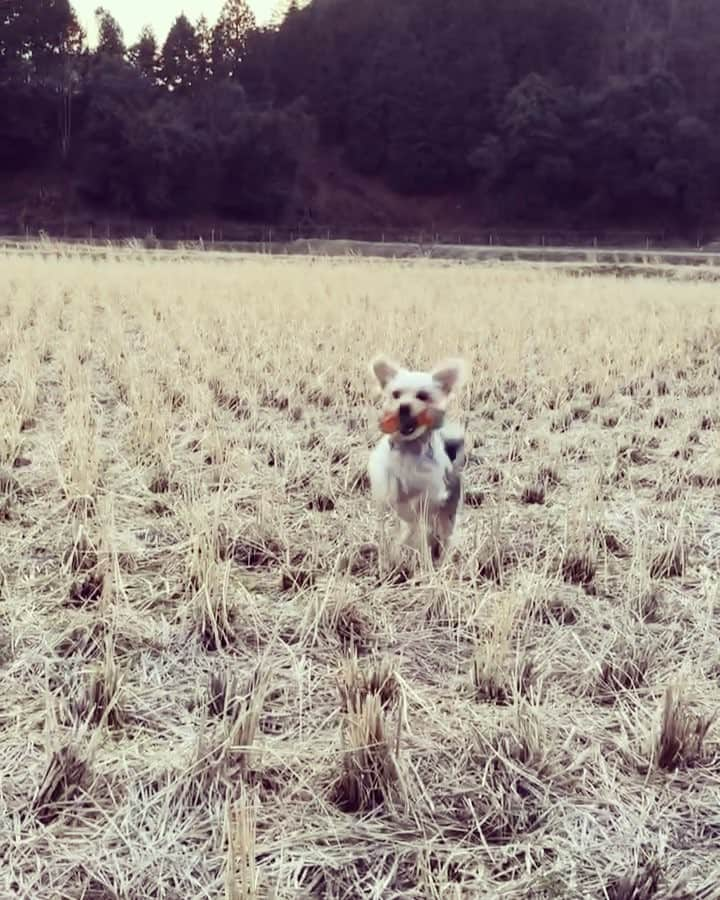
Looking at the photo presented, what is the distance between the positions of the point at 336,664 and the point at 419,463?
0.90m

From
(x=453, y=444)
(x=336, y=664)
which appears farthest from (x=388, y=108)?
(x=336, y=664)

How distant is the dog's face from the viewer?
10.2 feet

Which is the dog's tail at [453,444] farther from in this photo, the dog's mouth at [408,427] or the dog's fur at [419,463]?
the dog's mouth at [408,427]

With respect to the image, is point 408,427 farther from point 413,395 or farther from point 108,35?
point 108,35

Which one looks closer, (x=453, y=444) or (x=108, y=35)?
(x=453, y=444)

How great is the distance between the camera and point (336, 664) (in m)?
2.52

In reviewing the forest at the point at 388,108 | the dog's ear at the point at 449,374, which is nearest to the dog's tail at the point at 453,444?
the dog's ear at the point at 449,374

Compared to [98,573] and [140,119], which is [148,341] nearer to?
[98,573]

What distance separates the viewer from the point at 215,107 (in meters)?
51.8

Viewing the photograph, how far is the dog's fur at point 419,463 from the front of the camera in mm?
3156

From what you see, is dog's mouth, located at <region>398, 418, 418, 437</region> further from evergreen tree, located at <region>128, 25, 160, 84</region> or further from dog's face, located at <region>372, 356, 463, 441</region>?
evergreen tree, located at <region>128, 25, 160, 84</region>

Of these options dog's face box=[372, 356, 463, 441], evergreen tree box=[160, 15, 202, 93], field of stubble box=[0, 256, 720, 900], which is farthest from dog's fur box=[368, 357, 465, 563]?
evergreen tree box=[160, 15, 202, 93]

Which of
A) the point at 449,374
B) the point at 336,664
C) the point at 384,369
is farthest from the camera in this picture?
the point at 384,369

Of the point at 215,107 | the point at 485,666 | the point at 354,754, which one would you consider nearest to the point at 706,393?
the point at 485,666
